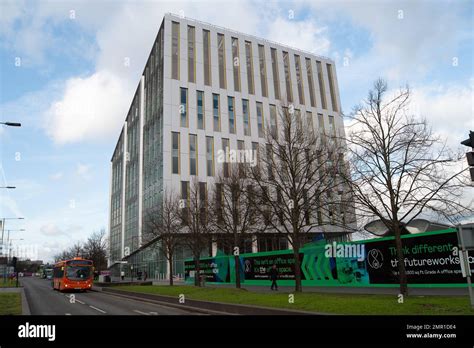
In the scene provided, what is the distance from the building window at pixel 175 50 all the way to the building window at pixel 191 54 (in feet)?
5.82

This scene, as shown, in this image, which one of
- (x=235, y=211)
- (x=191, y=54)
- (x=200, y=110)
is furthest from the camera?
(x=191, y=54)

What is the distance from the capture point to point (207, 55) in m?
55.9

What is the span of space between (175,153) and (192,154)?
234 centimetres

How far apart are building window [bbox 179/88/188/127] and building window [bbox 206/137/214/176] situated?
12.9 feet

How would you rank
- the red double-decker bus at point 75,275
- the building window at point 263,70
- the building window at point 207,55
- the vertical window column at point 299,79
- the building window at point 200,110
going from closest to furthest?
the red double-decker bus at point 75,275 < the building window at point 200,110 < the building window at point 207,55 < the building window at point 263,70 < the vertical window column at point 299,79

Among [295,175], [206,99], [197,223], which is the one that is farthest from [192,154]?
[295,175]

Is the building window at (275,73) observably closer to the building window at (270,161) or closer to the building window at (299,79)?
the building window at (299,79)

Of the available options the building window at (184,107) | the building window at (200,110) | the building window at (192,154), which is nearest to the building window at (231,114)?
the building window at (200,110)

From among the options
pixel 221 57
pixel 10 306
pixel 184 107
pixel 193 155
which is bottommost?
pixel 10 306

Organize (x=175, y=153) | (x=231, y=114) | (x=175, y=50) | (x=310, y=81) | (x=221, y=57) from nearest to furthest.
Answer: (x=175, y=153) → (x=175, y=50) → (x=231, y=114) → (x=221, y=57) → (x=310, y=81)

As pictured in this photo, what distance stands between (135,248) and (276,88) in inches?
1420

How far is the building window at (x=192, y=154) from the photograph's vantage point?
51.0 metres

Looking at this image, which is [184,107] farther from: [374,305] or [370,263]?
[374,305]
